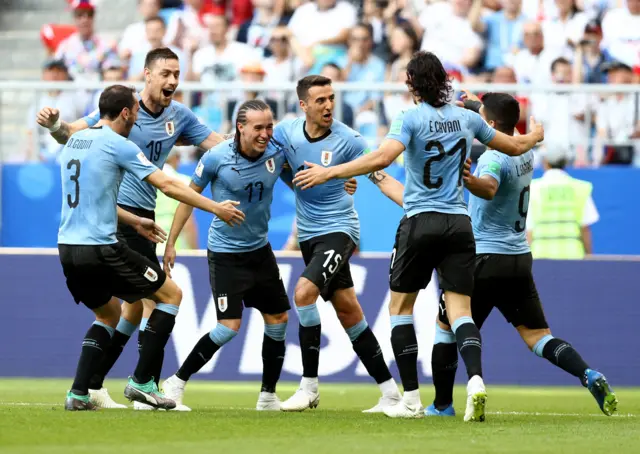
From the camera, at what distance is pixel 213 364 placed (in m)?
13.9

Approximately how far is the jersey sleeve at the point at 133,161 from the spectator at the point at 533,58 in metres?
8.54

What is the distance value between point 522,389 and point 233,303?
14.6 feet

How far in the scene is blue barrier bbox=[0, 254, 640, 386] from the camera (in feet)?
44.7

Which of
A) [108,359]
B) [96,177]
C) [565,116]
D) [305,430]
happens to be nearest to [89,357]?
[108,359]

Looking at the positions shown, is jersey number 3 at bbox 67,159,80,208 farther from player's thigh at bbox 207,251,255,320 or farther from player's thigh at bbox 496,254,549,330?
player's thigh at bbox 496,254,549,330

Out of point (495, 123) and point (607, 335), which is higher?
point (495, 123)

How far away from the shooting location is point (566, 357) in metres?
9.74

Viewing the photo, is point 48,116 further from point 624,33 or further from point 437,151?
point 624,33

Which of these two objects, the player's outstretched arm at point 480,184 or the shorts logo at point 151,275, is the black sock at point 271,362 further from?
the player's outstretched arm at point 480,184

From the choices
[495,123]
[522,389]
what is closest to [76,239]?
[495,123]

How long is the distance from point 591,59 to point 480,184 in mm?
7619

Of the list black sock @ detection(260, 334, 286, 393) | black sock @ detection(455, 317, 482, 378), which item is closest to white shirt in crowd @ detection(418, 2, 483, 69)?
black sock @ detection(260, 334, 286, 393)

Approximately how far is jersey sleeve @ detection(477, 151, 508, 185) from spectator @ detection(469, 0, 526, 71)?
765cm

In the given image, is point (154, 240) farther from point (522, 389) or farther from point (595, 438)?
point (522, 389)
